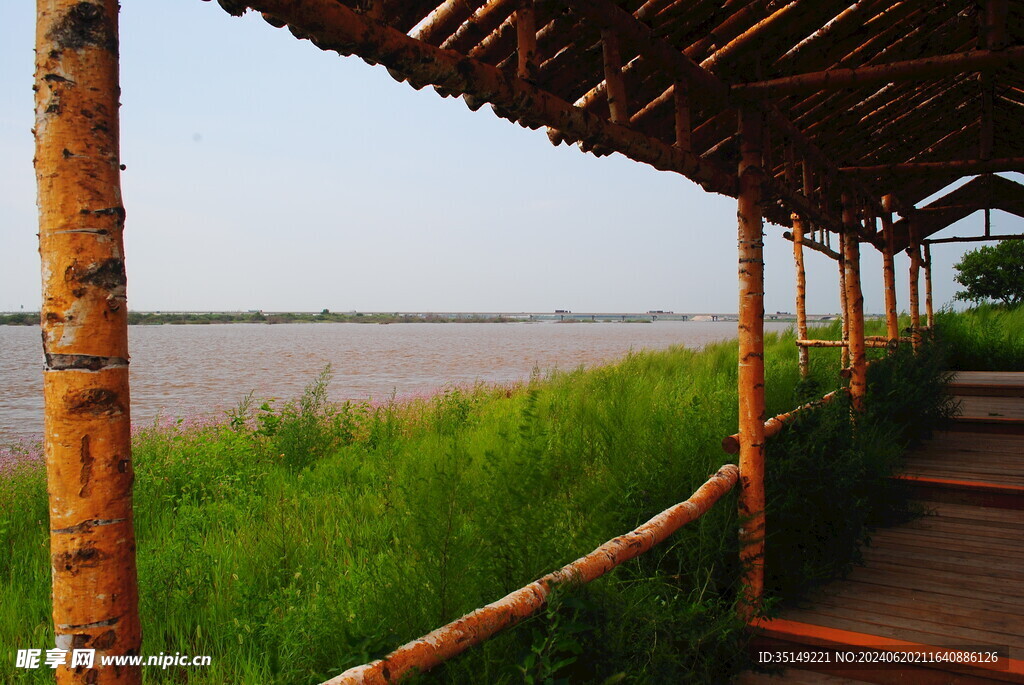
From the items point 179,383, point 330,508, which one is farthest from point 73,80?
point 179,383

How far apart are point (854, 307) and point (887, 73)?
337 cm

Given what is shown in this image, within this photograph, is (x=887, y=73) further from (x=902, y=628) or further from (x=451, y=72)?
(x=902, y=628)

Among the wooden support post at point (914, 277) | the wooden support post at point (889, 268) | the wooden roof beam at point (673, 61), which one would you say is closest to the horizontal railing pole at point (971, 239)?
the wooden support post at point (914, 277)

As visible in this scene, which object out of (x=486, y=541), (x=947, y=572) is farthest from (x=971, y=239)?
(x=486, y=541)

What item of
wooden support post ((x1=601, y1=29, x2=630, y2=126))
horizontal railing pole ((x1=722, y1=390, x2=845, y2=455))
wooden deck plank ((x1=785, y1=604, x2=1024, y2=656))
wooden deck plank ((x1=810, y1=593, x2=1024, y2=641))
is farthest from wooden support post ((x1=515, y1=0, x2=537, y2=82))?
wooden deck plank ((x1=810, y1=593, x2=1024, y2=641))

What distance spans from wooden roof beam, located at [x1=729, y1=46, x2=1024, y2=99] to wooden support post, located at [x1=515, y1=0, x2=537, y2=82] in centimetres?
163

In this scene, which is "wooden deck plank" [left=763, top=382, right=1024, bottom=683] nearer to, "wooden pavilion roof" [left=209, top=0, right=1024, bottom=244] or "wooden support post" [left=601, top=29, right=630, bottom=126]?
"wooden pavilion roof" [left=209, top=0, right=1024, bottom=244]

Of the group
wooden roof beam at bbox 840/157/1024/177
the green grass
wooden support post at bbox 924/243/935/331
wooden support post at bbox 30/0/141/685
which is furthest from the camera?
wooden support post at bbox 924/243/935/331

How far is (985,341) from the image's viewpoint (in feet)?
41.1

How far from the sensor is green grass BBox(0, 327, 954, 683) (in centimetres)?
258

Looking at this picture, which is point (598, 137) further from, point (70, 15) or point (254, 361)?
point (254, 361)

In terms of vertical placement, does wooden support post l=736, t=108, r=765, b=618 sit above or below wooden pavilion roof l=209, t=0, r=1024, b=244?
below

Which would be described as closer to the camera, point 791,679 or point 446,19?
point 446,19

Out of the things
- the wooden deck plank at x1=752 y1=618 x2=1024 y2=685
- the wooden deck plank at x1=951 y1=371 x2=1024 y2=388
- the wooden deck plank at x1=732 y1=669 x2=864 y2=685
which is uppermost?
the wooden deck plank at x1=951 y1=371 x2=1024 y2=388
